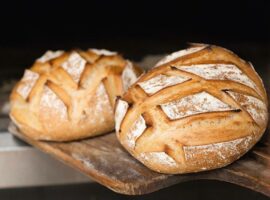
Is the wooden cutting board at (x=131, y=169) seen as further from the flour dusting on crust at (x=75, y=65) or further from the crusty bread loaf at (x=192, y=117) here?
the flour dusting on crust at (x=75, y=65)

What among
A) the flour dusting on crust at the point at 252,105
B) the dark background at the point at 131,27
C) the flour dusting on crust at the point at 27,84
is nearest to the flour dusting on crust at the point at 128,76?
the flour dusting on crust at the point at 27,84

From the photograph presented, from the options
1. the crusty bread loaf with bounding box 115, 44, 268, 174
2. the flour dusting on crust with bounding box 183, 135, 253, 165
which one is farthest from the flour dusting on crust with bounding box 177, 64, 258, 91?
the flour dusting on crust with bounding box 183, 135, 253, 165

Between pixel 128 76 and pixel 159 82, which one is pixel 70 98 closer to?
pixel 128 76

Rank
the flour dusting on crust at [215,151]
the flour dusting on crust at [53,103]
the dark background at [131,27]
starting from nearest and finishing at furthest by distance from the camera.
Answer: the flour dusting on crust at [215,151], the flour dusting on crust at [53,103], the dark background at [131,27]

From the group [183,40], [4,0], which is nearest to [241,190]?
[183,40]

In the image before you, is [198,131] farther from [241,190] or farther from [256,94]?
[241,190]

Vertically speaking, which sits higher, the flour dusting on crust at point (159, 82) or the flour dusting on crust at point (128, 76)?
the flour dusting on crust at point (159, 82)

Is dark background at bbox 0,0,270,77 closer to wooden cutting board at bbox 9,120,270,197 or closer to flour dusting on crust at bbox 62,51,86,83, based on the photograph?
flour dusting on crust at bbox 62,51,86,83
